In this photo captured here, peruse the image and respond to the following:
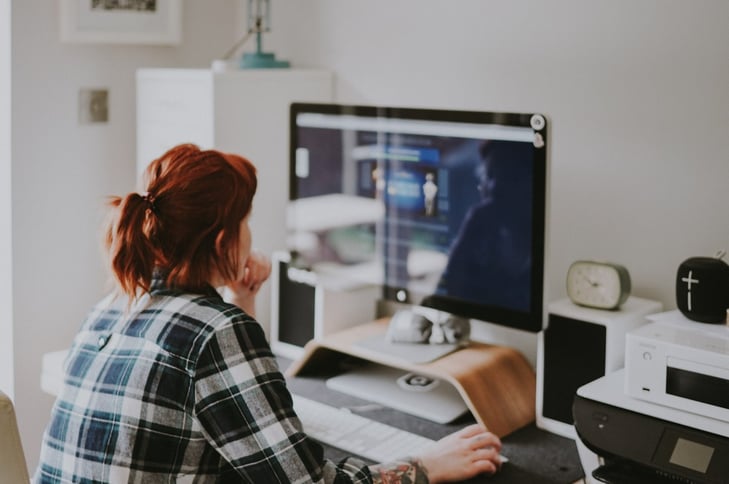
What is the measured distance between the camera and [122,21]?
270cm

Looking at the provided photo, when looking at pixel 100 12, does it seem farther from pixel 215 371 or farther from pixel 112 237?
pixel 215 371

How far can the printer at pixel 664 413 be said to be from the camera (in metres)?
1.60

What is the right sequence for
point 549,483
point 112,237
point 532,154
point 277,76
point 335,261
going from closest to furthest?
1. point 112,237
2. point 549,483
3. point 532,154
4. point 335,261
5. point 277,76

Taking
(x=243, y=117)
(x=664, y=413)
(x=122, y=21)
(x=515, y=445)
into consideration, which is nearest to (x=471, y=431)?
(x=515, y=445)

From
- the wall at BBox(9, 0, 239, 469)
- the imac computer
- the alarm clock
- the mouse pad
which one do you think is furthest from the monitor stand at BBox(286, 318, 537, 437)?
the wall at BBox(9, 0, 239, 469)

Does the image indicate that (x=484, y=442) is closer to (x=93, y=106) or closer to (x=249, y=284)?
(x=249, y=284)

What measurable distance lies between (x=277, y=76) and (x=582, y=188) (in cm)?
87

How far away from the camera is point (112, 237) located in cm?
158

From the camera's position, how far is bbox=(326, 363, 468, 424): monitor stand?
212 centimetres

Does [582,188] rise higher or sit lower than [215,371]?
higher

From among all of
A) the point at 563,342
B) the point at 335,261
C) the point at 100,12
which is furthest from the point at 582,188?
the point at 100,12

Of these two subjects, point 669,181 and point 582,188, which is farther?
point 582,188

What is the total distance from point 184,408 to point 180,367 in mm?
60

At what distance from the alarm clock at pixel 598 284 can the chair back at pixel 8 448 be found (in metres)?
1.15
